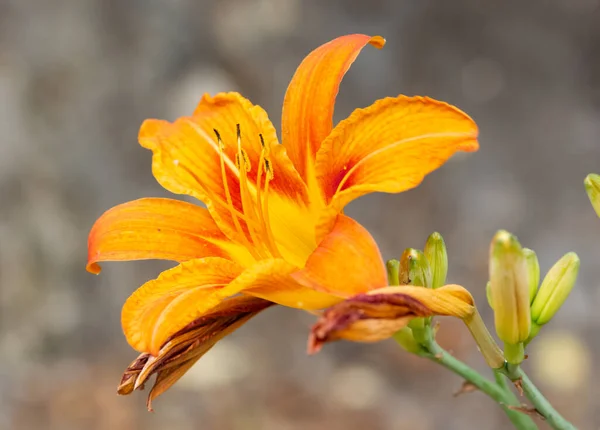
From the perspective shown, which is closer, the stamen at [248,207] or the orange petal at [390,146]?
the orange petal at [390,146]

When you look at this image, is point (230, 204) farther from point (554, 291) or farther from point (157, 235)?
point (554, 291)

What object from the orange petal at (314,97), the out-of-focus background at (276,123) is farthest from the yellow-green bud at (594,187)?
the out-of-focus background at (276,123)

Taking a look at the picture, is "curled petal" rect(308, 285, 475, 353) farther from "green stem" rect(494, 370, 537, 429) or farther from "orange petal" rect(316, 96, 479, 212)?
"green stem" rect(494, 370, 537, 429)

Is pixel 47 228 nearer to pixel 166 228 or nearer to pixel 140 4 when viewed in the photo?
pixel 140 4

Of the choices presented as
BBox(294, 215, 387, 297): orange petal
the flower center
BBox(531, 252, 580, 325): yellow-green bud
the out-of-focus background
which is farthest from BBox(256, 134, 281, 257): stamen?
the out-of-focus background

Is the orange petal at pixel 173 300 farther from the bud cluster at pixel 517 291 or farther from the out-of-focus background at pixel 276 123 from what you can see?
the out-of-focus background at pixel 276 123

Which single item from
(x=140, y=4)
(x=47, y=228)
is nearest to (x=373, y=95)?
(x=140, y=4)
